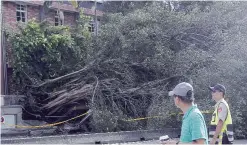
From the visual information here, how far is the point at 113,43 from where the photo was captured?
14539 millimetres

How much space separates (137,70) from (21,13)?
10.3 metres

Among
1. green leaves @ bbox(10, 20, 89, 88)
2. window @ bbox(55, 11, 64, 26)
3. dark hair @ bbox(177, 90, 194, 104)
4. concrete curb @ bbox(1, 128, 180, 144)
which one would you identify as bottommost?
concrete curb @ bbox(1, 128, 180, 144)

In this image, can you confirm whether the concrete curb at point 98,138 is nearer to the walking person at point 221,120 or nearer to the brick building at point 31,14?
the walking person at point 221,120

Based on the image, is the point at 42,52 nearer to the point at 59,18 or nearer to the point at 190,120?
the point at 59,18

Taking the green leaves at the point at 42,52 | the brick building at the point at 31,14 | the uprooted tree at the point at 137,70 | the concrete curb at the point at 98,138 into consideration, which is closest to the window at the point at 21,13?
the brick building at the point at 31,14

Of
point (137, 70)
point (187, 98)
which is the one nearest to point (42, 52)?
point (137, 70)

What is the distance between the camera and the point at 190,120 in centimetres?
379

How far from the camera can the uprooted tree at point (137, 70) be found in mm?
12922

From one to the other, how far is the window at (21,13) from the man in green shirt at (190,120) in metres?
19.2

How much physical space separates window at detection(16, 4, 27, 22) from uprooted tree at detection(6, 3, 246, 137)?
5.82 m

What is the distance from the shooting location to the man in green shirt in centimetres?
372

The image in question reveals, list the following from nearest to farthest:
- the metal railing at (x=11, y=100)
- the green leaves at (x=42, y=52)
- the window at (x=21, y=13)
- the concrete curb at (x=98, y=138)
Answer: the concrete curb at (x=98, y=138), the green leaves at (x=42, y=52), the metal railing at (x=11, y=100), the window at (x=21, y=13)

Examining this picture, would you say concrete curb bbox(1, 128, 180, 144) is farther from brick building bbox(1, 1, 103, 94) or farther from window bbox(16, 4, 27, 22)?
window bbox(16, 4, 27, 22)

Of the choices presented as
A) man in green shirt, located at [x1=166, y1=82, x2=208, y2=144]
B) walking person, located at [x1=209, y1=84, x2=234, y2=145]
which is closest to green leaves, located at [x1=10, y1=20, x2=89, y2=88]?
walking person, located at [x1=209, y1=84, x2=234, y2=145]
